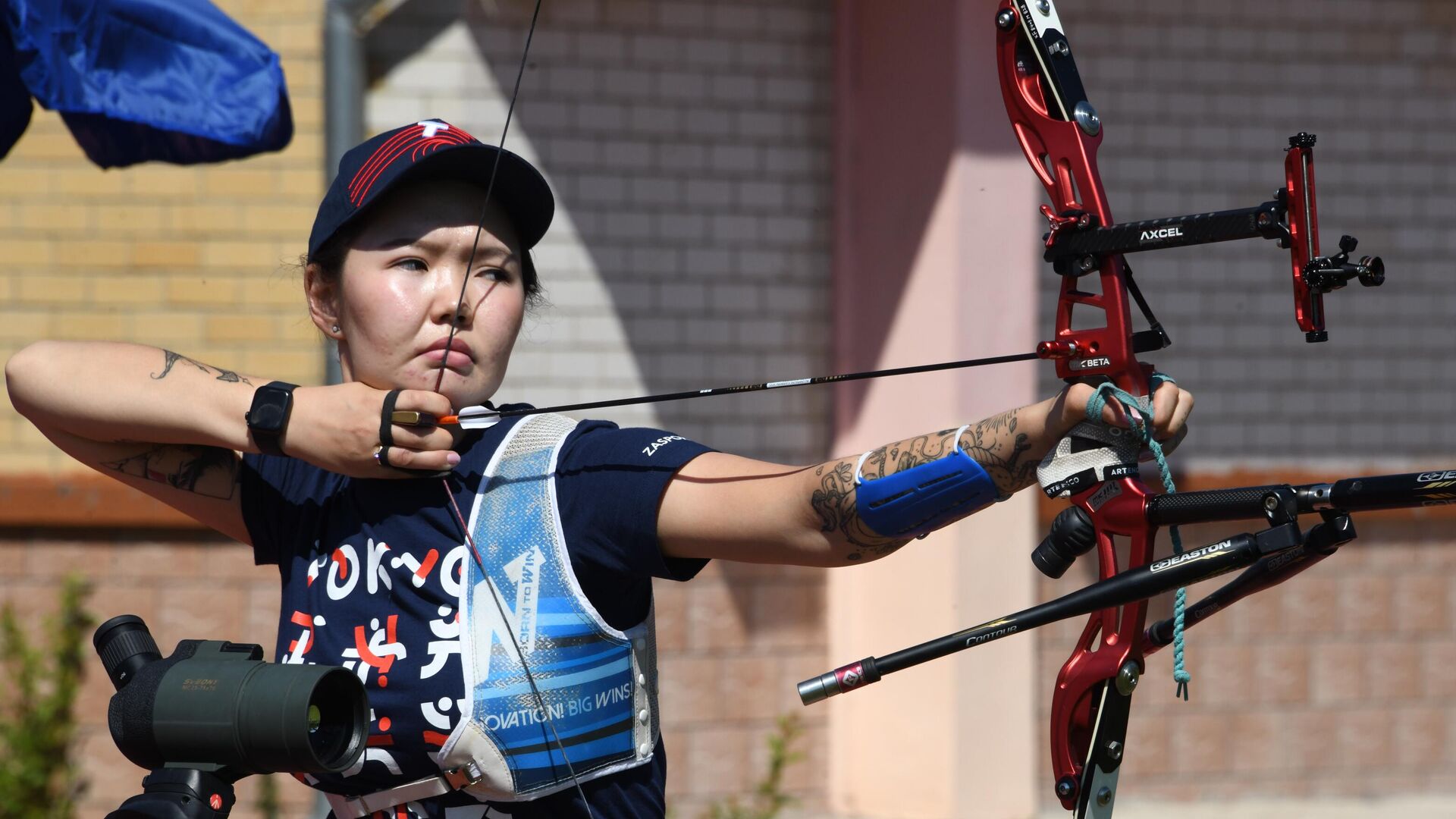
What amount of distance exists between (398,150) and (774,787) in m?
3.22

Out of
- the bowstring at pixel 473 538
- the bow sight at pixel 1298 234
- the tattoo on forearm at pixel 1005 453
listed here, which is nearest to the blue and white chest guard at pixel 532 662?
the bowstring at pixel 473 538

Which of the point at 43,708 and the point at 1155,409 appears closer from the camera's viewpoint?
the point at 1155,409

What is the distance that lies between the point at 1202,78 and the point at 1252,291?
0.80 meters

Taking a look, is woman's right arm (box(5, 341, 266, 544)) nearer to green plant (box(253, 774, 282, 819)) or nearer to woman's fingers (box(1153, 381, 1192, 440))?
woman's fingers (box(1153, 381, 1192, 440))

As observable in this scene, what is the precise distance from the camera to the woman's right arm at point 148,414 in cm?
205

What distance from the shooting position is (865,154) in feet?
17.2

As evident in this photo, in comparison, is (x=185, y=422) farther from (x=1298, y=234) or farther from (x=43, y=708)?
(x=43, y=708)

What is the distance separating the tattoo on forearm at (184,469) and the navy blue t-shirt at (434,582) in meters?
0.21

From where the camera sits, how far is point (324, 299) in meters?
2.18

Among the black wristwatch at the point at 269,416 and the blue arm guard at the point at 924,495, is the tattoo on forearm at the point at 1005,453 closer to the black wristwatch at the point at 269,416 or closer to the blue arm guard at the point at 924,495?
the blue arm guard at the point at 924,495

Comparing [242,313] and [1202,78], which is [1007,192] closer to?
[1202,78]

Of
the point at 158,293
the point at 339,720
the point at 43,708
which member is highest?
the point at 158,293

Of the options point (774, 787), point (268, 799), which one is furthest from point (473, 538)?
point (268, 799)

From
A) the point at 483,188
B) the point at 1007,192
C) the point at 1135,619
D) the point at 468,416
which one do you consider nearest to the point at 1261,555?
the point at 1135,619
